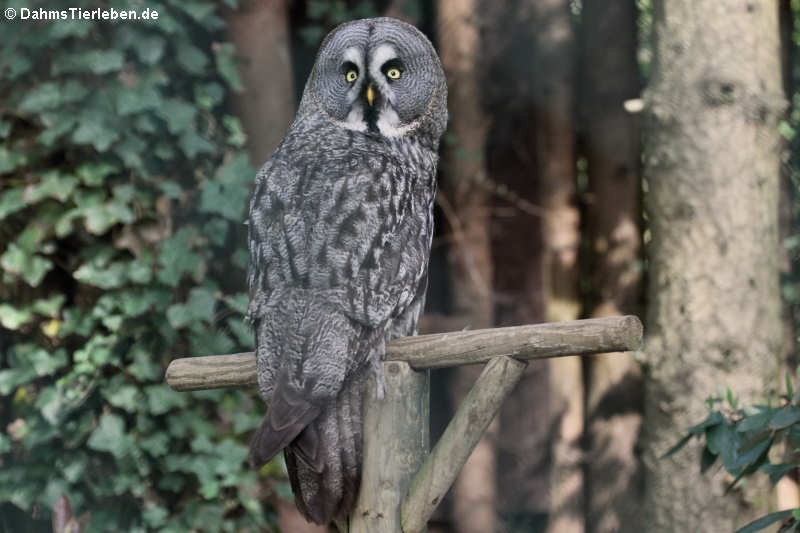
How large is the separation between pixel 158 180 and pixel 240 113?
0.37 metres

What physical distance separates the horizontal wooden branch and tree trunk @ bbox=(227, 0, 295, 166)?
1.26 meters

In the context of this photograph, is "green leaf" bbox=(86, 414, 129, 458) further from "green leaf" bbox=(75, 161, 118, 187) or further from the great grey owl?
the great grey owl

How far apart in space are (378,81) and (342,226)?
47cm

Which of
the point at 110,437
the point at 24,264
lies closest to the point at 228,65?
the point at 24,264

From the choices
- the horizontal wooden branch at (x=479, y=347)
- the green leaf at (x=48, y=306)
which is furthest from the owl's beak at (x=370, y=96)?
the green leaf at (x=48, y=306)

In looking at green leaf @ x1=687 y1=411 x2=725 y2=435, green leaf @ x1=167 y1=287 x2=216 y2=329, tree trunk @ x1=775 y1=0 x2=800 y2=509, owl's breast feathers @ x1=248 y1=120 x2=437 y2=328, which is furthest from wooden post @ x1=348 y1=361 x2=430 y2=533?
tree trunk @ x1=775 y1=0 x2=800 y2=509

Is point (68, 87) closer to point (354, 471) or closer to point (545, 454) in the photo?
point (354, 471)

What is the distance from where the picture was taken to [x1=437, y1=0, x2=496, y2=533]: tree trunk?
10.8 feet

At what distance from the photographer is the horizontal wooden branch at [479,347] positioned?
5.02ft

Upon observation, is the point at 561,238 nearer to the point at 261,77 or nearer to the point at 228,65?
the point at 261,77

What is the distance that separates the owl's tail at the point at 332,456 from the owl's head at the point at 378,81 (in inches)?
25.7

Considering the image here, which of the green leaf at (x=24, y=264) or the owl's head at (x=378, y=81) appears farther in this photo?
the green leaf at (x=24, y=264)

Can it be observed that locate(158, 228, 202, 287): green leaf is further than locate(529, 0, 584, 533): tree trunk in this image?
No

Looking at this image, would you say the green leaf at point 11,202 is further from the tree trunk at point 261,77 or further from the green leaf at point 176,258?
the tree trunk at point 261,77
